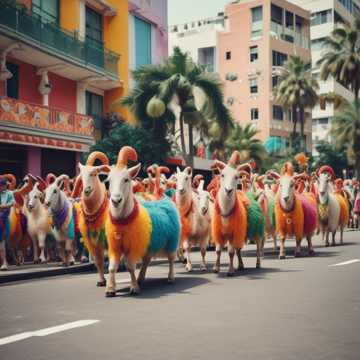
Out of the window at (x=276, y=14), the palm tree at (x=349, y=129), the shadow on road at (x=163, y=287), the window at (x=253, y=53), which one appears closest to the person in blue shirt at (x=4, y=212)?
the shadow on road at (x=163, y=287)

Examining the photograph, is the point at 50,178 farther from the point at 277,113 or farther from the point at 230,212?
the point at 277,113

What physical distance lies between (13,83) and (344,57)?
32746 mm

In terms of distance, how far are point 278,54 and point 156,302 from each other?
2108 inches

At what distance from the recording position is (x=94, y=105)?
31453 millimetres

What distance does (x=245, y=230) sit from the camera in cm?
1249

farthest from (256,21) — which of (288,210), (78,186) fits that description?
(78,186)

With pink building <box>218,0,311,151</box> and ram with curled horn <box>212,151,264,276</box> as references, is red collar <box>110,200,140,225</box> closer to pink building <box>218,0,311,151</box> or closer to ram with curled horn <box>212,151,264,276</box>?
ram with curled horn <box>212,151,264,276</box>

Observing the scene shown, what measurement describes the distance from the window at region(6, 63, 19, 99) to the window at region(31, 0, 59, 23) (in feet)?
8.70

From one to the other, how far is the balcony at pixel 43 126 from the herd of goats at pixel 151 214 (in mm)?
6927

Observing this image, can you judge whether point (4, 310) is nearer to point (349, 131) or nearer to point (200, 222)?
point (200, 222)

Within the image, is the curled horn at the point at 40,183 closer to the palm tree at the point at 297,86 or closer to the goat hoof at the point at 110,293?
the goat hoof at the point at 110,293

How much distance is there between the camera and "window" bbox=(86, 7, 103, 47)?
30.5 meters

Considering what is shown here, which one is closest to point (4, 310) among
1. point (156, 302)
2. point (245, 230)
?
point (156, 302)

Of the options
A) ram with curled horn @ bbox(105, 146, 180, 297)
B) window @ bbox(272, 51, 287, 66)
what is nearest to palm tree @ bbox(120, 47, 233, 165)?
ram with curled horn @ bbox(105, 146, 180, 297)
